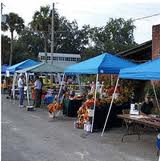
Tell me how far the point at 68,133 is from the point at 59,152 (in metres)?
3.21

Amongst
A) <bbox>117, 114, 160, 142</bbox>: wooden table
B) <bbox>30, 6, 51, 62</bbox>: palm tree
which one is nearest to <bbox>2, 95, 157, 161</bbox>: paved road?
<bbox>117, 114, 160, 142</bbox>: wooden table

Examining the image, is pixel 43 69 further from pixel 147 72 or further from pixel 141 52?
pixel 147 72

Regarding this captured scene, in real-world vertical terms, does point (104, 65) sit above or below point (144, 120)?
above

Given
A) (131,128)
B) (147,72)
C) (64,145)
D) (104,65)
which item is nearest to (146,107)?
(131,128)

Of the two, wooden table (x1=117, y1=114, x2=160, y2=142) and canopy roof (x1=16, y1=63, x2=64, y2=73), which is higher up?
canopy roof (x1=16, y1=63, x2=64, y2=73)

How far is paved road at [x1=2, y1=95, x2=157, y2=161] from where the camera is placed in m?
9.92

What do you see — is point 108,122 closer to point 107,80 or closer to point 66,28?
point 107,80

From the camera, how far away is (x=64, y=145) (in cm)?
1142

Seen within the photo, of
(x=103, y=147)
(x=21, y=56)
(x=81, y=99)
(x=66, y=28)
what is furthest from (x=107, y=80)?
(x=66, y=28)

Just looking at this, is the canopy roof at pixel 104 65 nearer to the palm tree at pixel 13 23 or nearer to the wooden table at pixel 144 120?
the wooden table at pixel 144 120

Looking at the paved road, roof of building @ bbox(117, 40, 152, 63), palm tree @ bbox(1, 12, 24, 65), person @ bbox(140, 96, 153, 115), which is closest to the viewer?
the paved road

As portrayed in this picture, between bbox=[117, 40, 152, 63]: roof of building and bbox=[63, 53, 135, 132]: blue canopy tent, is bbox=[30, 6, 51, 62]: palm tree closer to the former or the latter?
bbox=[117, 40, 152, 63]: roof of building

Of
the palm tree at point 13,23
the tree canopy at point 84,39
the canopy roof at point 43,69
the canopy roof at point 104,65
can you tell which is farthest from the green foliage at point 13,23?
the canopy roof at point 104,65

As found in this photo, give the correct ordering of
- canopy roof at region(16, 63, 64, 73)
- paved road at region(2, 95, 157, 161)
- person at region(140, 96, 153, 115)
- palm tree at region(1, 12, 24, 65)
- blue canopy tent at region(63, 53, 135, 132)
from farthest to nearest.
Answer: palm tree at region(1, 12, 24, 65), canopy roof at region(16, 63, 64, 73), blue canopy tent at region(63, 53, 135, 132), person at region(140, 96, 153, 115), paved road at region(2, 95, 157, 161)
